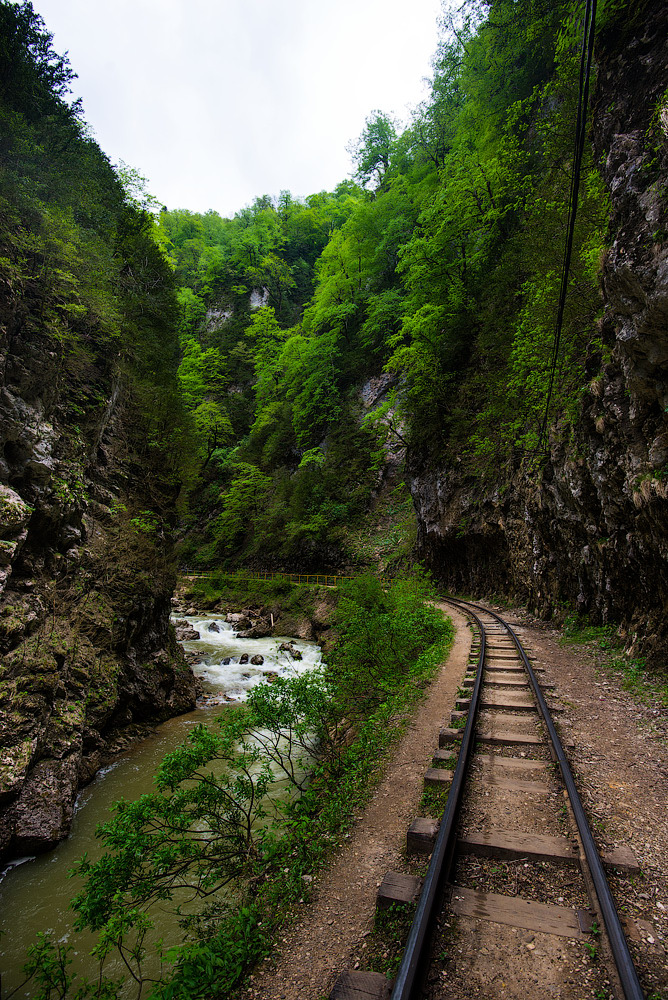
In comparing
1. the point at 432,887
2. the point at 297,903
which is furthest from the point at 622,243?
the point at 297,903

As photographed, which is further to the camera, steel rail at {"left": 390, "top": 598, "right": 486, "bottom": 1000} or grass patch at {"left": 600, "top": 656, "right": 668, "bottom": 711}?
grass patch at {"left": 600, "top": 656, "right": 668, "bottom": 711}

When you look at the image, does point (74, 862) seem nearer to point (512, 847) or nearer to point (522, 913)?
point (512, 847)

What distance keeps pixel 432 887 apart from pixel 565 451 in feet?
32.2

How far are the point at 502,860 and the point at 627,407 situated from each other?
7.30 meters

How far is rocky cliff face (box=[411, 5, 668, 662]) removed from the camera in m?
5.96

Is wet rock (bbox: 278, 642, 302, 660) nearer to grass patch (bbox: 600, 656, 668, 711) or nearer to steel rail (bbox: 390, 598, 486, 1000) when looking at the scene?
grass patch (bbox: 600, 656, 668, 711)

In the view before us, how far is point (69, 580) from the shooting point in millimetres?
8188

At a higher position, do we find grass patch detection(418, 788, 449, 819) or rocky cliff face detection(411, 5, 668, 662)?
rocky cliff face detection(411, 5, 668, 662)

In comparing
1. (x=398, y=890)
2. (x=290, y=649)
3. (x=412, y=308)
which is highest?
(x=412, y=308)

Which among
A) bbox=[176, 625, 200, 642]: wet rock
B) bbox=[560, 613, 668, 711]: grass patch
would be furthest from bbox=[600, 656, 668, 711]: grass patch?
bbox=[176, 625, 200, 642]: wet rock

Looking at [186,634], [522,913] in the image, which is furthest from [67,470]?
[186,634]

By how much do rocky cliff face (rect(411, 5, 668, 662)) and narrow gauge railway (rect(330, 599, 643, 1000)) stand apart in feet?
12.8

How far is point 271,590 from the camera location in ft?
81.1

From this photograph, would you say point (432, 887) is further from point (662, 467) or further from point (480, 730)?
point (662, 467)
